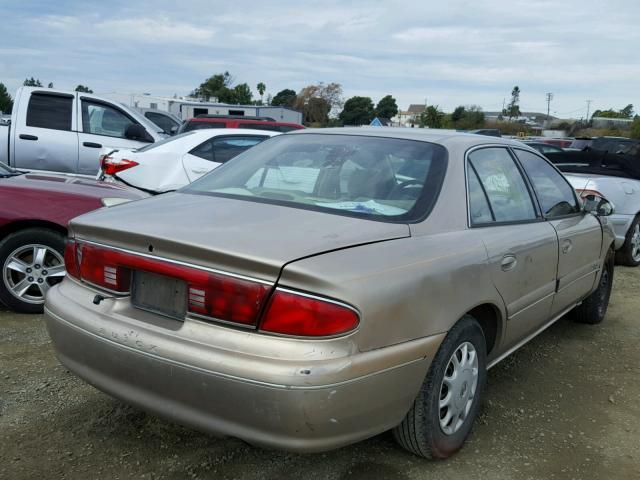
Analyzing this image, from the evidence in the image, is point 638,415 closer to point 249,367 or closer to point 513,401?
point 513,401

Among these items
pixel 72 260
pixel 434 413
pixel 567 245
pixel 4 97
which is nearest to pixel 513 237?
pixel 567 245

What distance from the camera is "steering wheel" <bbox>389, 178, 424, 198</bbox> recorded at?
9.52ft

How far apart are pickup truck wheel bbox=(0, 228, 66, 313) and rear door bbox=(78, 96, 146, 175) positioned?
13.5 ft

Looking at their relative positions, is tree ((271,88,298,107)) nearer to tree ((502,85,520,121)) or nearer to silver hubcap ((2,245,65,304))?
tree ((502,85,520,121))

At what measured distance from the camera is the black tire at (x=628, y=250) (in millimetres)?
7551

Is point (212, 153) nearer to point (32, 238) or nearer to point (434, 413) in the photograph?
point (32, 238)

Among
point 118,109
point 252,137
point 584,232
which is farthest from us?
point 118,109

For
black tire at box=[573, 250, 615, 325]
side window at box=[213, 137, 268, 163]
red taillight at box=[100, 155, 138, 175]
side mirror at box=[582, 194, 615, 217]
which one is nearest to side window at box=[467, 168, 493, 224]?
side mirror at box=[582, 194, 615, 217]

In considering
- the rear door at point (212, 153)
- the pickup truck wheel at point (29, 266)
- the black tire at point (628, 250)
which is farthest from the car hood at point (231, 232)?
the black tire at point (628, 250)

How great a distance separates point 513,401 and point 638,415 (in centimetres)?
70

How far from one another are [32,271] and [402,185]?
9.78 feet

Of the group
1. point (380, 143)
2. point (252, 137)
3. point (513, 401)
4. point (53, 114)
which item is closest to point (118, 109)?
point (53, 114)

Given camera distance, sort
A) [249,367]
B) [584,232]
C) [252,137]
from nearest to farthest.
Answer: [249,367], [584,232], [252,137]

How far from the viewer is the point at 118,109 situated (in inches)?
344
